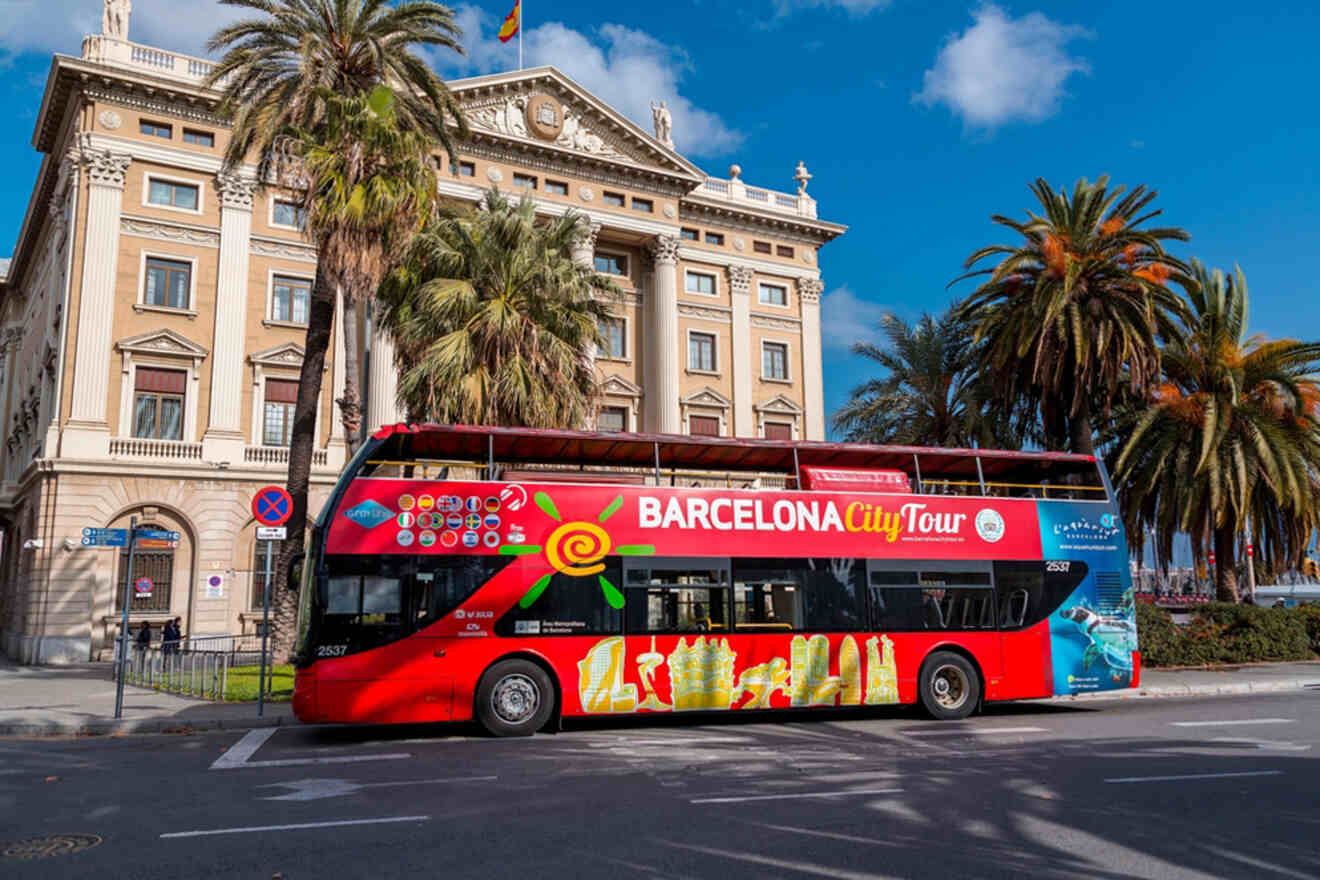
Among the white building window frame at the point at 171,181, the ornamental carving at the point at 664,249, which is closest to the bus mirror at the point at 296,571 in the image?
the white building window frame at the point at 171,181

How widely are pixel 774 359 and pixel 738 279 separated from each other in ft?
13.5

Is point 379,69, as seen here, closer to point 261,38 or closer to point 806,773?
point 261,38

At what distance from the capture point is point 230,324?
112ft

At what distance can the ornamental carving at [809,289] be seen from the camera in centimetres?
4734

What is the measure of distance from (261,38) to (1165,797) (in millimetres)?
21569

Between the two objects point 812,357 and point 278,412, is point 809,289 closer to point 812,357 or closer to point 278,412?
point 812,357

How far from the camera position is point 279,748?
40.0ft

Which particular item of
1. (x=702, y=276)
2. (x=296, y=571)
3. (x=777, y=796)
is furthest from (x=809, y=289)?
(x=777, y=796)

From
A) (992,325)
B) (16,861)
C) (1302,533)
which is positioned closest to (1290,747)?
(16,861)

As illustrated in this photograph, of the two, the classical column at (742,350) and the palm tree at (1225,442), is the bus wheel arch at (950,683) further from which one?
the classical column at (742,350)

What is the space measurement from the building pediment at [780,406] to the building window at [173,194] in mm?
24175

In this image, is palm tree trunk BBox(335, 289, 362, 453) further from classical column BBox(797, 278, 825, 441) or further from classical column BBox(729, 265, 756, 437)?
classical column BBox(797, 278, 825, 441)

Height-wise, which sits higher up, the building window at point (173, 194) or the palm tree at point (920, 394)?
the building window at point (173, 194)

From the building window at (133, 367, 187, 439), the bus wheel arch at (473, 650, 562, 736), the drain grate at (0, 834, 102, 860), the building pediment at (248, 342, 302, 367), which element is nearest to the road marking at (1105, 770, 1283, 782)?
the bus wheel arch at (473, 650, 562, 736)
